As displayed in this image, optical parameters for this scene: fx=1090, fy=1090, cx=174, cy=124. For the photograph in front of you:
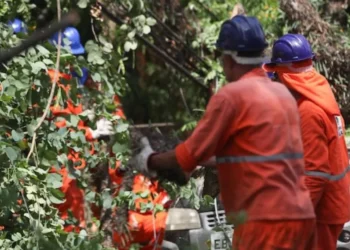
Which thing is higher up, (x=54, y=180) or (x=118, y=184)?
(x=54, y=180)

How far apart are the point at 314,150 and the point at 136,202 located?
6.36 ft

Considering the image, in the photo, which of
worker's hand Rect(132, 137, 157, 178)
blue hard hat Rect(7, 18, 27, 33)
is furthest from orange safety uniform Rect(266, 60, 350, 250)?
blue hard hat Rect(7, 18, 27, 33)

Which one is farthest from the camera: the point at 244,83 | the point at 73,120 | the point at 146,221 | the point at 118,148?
the point at 146,221

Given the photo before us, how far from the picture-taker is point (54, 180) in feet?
21.9

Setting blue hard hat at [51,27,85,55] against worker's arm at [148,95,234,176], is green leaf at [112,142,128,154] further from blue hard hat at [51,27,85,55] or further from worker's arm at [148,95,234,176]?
worker's arm at [148,95,234,176]

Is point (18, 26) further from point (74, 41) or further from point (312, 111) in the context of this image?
point (312, 111)

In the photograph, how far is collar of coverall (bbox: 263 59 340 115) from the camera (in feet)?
19.6

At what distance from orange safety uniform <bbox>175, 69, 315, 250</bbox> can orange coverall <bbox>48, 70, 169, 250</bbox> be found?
8.27ft

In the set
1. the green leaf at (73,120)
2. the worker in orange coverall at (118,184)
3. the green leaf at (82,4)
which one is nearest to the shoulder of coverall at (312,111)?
the worker in orange coverall at (118,184)

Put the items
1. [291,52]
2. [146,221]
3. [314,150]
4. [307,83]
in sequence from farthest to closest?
[146,221]
[291,52]
[307,83]
[314,150]

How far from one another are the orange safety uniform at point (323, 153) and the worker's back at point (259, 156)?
3.75 feet

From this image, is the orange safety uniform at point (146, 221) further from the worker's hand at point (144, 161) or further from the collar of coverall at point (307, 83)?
the worker's hand at point (144, 161)

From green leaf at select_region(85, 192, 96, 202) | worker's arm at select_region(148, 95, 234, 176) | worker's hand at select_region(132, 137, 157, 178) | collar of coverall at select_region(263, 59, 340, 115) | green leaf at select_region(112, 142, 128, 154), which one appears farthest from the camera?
green leaf at select_region(85, 192, 96, 202)

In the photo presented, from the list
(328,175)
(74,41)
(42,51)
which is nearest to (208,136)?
(328,175)
